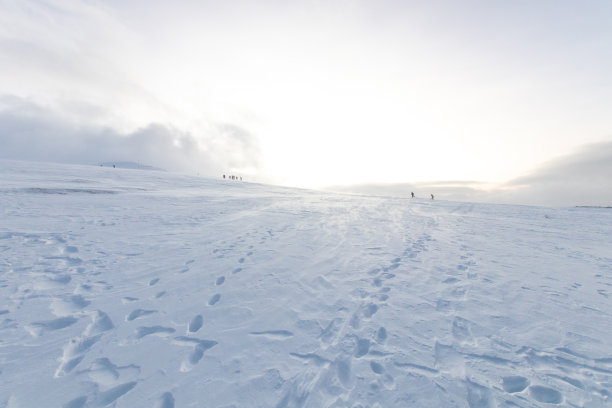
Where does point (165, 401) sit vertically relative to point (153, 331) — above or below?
below

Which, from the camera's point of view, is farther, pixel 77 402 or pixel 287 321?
pixel 287 321

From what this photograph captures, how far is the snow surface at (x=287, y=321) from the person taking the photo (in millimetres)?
3605

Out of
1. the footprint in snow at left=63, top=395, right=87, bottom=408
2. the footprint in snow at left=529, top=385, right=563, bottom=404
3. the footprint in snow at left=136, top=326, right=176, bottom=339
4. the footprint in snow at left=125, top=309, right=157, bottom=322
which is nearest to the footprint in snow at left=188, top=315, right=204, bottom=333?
the footprint in snow at left=136, top=326, right=176, bottom=339

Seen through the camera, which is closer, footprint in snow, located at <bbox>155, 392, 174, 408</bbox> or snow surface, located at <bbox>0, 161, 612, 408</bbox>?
footprint in snow, located at <bbox>155, 392, 174, 408</bbox>

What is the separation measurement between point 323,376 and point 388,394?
34.5 inches

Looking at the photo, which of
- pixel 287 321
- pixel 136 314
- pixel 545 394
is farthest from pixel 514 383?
pixel 136 314

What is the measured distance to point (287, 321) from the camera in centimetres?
509

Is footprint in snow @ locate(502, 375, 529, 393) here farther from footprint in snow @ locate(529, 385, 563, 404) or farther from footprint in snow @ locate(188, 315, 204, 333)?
footprint in snow @ locate(188, 315, 204, 333)

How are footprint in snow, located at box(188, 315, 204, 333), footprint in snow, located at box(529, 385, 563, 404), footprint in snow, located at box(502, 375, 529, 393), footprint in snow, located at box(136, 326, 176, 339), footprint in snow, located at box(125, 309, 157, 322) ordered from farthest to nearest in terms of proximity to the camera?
footprint in snow, located at box(125, 309, 157, 322), footprint in snow, located at box(188, 315, 204, 333), footprint in snow, located at box(136, 326, 176, 339), footprint in snow, located at box(502, 375, 529, 393), footprint in snow, located at box(529, 385, 563, 404)

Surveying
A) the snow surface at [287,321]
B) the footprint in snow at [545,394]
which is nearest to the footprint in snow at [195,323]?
the snow surface at [287,321]

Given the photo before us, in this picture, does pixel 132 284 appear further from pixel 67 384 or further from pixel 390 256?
pixel 390 256

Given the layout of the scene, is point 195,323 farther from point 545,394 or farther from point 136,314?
point 545,394

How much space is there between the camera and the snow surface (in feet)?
11.8

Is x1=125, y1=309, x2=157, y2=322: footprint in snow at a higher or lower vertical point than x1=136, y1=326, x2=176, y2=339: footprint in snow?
higher
